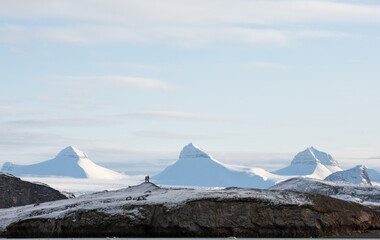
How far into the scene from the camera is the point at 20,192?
6245 inches

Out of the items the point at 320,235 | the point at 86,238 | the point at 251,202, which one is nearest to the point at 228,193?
the point at 251,202

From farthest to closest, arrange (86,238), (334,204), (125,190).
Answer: (125,190) < (334,204) < (86,238)

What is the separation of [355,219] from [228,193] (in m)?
14.5

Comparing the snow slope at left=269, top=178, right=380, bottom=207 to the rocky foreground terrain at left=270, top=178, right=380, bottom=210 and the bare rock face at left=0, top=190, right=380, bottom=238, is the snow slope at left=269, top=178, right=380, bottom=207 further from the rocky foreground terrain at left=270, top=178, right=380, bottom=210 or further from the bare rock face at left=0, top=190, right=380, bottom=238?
the bare rock face at left=0, top=190, right=380, bottom=238

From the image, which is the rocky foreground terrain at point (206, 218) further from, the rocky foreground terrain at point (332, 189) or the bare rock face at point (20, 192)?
the rocky foreground terrain at point (332, 189)

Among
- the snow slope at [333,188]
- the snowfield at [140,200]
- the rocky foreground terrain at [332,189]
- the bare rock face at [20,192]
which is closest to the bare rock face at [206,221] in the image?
the snowfield at [140,200]

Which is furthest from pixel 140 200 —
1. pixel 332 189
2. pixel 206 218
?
pixel 332 189

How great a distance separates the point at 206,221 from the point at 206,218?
350 mm

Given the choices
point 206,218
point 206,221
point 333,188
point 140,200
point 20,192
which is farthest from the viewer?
point 333,188

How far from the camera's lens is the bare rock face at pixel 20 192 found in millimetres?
155375

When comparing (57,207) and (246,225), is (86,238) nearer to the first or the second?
(57,207)

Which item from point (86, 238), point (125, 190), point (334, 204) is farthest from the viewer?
point (125, 190)

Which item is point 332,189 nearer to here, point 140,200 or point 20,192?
point 20,192

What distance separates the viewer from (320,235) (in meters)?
83.6
